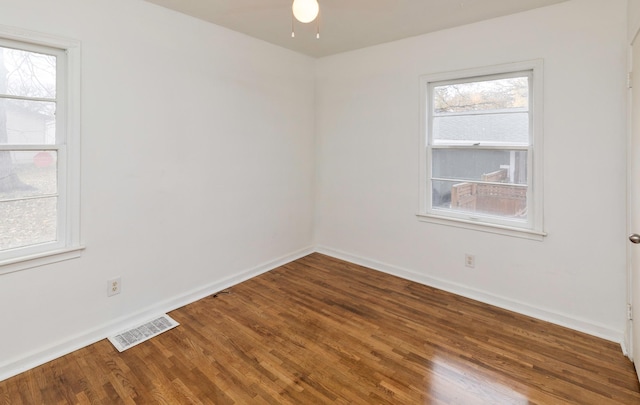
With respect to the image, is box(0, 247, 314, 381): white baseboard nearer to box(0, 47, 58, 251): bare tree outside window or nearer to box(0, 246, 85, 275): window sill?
box(0, 246, 85, 275): window sill

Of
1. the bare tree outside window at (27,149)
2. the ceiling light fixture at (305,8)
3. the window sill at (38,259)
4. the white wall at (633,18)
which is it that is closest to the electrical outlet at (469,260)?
the white wall at (633,18)

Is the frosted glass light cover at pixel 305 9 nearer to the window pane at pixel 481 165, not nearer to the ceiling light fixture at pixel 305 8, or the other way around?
the ceiling light fixture at pixel 305 8

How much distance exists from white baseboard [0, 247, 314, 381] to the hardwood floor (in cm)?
7

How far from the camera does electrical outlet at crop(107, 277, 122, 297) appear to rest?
99.3 inches

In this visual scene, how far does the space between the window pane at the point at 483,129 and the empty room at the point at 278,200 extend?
0.02 meters

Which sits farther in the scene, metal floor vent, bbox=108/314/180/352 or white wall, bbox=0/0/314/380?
metal floor vent, bbox=108/314/180/352

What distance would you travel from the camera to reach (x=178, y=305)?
2.95m

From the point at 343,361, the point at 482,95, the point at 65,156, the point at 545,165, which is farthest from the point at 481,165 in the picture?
the point at 65,156

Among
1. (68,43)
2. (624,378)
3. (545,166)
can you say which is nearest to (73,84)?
(68,43)

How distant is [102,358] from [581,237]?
357 centimetres

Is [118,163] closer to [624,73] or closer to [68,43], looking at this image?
[68,43]

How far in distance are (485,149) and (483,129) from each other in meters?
0.18

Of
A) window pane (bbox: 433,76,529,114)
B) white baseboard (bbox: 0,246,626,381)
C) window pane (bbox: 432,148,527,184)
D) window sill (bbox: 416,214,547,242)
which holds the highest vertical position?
window pane (bbox: 433,76,529,114)

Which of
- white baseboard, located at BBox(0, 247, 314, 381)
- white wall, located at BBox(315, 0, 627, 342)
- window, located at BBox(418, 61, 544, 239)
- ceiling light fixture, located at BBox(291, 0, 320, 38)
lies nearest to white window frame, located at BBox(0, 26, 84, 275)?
white baseboard, located at BBox(0, 247, 314, 381)
